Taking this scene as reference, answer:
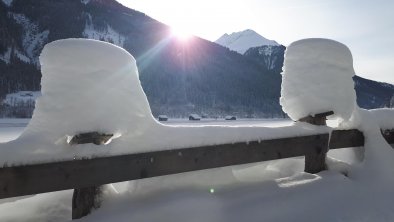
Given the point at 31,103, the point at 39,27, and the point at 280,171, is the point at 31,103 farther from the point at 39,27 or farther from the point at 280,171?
the point at 280,171

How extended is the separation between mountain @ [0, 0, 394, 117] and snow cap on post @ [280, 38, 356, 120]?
292 ft

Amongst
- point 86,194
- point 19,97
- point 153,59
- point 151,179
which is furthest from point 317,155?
point 153,59

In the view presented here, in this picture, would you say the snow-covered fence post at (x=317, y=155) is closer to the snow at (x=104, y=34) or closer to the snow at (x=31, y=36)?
the snow at (x=31, y=36)

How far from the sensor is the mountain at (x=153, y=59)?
112750 mm

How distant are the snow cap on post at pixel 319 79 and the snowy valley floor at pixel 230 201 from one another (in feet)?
2.78

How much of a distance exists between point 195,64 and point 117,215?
450 ft

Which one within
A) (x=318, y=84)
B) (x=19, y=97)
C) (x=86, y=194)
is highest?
(x=318, y=84)

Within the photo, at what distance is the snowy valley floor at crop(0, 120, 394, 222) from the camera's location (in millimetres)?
2842

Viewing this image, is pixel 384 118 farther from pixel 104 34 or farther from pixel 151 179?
pixel 104 34

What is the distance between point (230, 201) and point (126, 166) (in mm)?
1087

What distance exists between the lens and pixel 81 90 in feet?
8.14

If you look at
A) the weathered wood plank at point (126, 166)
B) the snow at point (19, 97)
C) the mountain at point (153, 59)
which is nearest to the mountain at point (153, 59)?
the mountain at point (153, 59)

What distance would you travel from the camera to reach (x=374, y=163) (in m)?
4.36

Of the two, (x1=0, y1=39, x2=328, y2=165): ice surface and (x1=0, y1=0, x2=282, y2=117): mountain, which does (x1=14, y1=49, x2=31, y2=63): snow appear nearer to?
(x1=0, y1=0, x2=282, y2=117): mountain
